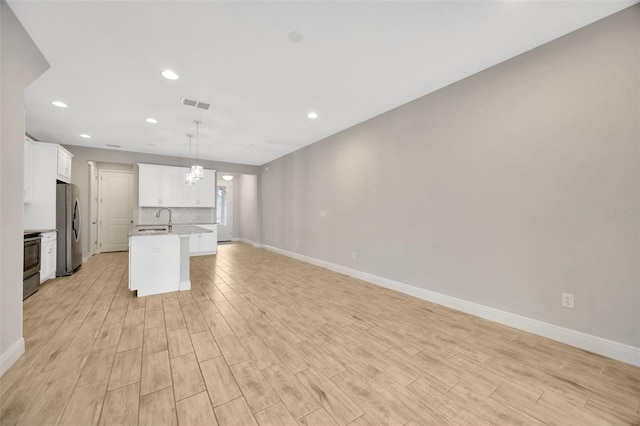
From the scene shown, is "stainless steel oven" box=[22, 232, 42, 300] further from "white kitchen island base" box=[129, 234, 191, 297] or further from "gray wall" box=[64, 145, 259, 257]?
"gray wall" box=[64, 145, 259, 257]

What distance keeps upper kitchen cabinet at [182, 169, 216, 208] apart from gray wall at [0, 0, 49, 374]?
4917 mm

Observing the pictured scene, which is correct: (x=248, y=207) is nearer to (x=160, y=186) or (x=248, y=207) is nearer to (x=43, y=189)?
(x=160, y=186)

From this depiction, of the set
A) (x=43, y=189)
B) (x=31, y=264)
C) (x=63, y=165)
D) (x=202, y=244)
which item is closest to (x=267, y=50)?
(x=31, y=264)

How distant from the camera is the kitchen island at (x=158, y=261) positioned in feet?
10.9

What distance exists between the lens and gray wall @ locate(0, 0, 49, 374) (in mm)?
1713

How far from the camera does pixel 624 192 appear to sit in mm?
1916

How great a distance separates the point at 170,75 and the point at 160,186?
4.50 m

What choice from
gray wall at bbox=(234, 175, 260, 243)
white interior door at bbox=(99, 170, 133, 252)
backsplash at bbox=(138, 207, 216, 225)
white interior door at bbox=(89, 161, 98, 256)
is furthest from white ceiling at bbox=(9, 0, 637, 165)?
gray wall at bbox=(234, 175, 260, 243)

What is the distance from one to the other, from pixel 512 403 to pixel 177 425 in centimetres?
200

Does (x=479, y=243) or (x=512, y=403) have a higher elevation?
(x=479, y=243)

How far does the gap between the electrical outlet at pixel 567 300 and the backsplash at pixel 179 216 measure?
755cm

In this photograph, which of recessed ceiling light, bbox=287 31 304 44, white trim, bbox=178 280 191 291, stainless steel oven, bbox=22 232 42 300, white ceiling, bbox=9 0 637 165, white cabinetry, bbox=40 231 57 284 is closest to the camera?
white ceiling, bbox=9 0 637 165

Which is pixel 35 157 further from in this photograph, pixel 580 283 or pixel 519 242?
pixel 580 283

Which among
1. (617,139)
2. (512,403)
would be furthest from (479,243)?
(512,403)
